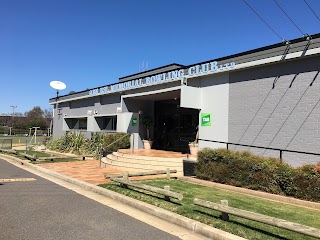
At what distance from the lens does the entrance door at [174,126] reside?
18.9 meters

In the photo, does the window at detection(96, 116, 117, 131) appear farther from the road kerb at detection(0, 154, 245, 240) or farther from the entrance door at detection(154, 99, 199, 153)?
the road kerb at detection(0, 154, 245, 240)

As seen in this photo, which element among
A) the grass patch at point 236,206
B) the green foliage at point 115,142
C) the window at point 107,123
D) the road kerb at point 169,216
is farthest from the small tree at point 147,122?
the grass patch at point 236,206

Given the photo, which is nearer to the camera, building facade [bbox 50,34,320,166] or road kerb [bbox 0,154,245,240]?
road kerb [bbox 0,154,245,240]

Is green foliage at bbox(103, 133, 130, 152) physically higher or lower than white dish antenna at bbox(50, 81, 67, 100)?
lower

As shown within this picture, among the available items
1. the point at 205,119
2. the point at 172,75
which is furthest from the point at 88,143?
the point at 205,119

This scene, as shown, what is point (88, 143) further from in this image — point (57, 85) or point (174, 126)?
point (57, 85)

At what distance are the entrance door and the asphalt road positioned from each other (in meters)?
10.4

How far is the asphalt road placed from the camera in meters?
5.71

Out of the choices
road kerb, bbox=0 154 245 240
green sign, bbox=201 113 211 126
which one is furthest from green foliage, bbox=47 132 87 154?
road kerb, bbox=0 154 245 240

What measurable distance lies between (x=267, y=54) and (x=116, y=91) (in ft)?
41.2

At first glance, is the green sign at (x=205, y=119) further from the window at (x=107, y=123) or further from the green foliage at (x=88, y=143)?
the window at (x=107, y=123)

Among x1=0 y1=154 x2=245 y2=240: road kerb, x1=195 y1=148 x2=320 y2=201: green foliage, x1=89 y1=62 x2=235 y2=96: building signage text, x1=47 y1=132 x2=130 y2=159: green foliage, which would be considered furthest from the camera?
x1=47 y1=132 x2=130 y2=159: green foliage

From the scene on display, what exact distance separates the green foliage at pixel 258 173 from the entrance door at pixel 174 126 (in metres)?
6.81

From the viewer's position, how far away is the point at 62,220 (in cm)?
662
